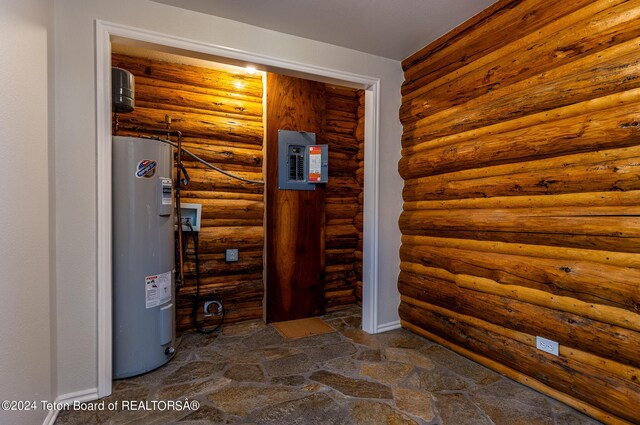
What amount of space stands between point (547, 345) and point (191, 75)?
3922mm

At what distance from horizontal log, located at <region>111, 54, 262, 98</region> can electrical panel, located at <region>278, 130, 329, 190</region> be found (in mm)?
693

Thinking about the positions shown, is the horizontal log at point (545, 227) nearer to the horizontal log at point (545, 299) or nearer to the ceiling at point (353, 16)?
the horizontal log at point (545, 299)

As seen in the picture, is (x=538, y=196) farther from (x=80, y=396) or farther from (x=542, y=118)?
(x=80, y=396)

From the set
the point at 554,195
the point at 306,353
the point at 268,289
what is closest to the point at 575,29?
the point at 554,195

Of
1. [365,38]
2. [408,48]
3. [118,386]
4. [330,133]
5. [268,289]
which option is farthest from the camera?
[330,133]

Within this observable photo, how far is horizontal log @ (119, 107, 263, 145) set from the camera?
327 centimetres

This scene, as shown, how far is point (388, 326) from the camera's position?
3.34m

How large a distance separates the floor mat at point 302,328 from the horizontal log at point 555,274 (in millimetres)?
1389

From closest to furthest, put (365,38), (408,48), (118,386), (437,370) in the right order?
1. (118,386)
2. (437,370)
3. (365,38)
4. (408,48)

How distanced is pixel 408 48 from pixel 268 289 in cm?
283

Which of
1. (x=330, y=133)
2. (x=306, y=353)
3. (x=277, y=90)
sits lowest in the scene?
(x=306, y=353)

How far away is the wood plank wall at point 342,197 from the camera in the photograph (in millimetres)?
4230

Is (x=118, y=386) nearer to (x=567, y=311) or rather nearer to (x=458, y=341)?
(x=458, y=341)

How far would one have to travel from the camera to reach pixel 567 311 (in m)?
1.99
